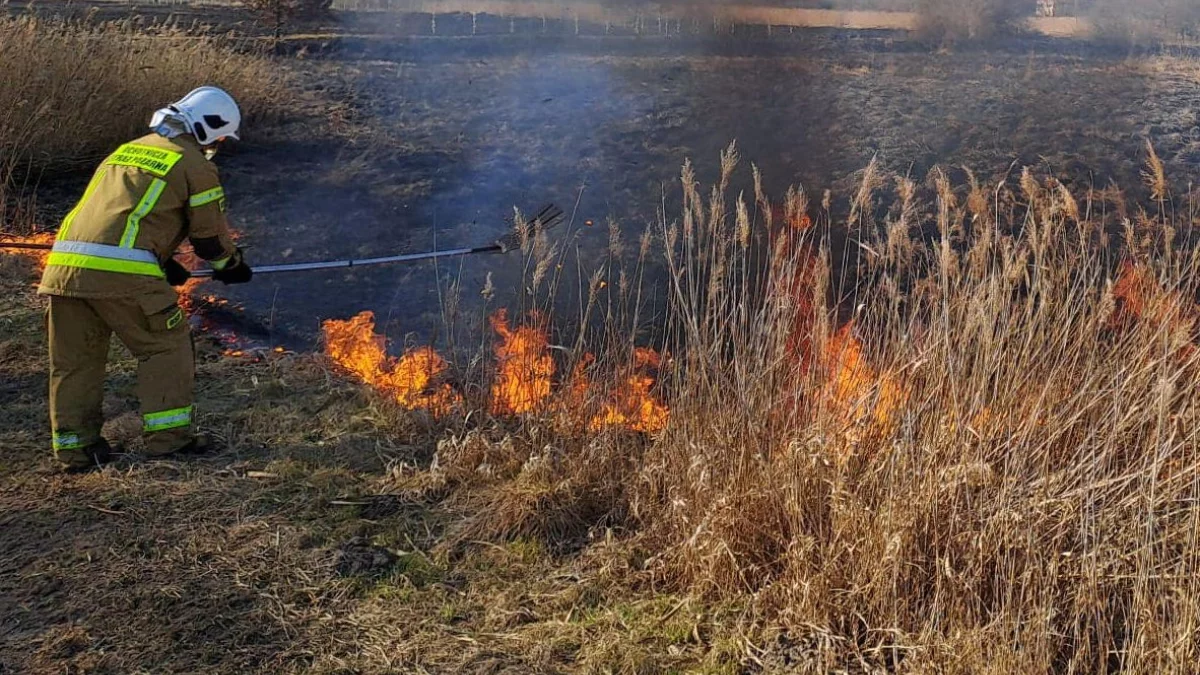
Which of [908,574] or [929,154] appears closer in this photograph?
[908,574]

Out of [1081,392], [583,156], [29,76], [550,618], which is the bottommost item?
[550,618]

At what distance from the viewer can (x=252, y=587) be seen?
346cm

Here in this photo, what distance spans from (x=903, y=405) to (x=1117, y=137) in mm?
6443

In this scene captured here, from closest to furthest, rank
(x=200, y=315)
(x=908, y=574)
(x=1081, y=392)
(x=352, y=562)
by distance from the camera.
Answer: (x=908, y=574), (x=1081, y=392), (x=352, y=562), (x=200, y=315)

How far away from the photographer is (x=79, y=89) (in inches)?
336

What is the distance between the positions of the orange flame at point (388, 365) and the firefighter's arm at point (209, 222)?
3.44 feet

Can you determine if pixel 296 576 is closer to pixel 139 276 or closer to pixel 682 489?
pixel 682 489

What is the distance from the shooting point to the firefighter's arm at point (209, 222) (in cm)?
436

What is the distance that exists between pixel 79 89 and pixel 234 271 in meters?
5.23

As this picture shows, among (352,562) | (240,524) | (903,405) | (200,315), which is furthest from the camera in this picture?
(200,315)

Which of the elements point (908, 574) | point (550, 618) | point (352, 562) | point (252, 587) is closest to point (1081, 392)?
point (908, 574)

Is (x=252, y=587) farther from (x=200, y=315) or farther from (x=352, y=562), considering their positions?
(x=200, y=315)

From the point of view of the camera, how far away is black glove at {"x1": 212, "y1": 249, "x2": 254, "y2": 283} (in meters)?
4.63

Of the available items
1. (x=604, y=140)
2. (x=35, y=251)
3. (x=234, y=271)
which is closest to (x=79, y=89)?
(x=35, y=251)
